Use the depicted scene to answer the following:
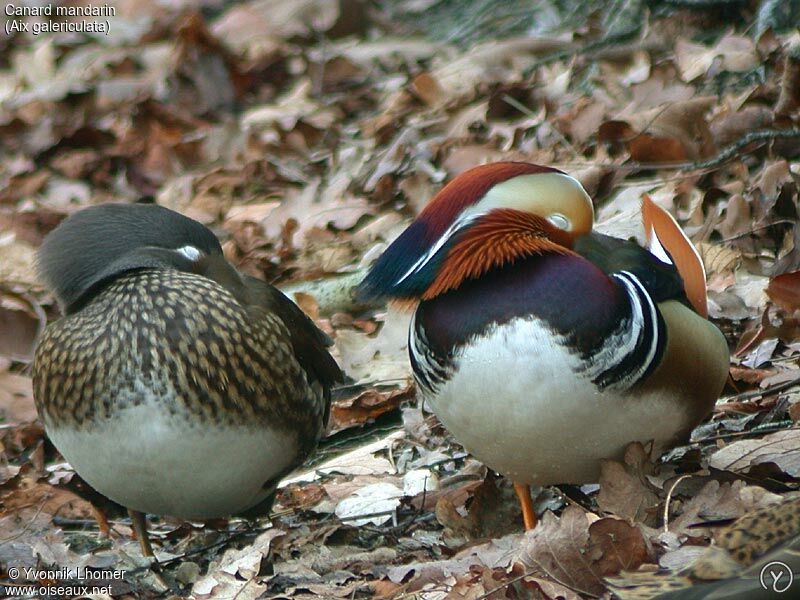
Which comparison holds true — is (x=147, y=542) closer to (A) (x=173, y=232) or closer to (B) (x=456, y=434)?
(A) (x=173, y=232)

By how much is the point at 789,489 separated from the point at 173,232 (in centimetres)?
200

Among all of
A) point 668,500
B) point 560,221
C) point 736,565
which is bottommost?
point 668,500

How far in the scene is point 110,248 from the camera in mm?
3887

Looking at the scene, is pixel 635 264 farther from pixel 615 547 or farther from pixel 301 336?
pixel 301 336

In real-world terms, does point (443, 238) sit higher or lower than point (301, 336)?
higher

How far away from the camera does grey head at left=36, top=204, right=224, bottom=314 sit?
3828 mm

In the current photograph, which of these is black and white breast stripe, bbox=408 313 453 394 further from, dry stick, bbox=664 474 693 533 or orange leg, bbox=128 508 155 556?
orange leg, bbox=128 508 155 556

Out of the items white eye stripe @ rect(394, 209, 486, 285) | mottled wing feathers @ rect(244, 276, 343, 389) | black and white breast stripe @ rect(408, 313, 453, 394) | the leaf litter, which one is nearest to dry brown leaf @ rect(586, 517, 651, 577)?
the leaf litter

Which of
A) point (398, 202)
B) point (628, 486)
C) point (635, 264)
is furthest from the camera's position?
point (398, 202)

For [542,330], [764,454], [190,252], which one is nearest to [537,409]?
[542,330]

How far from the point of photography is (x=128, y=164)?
759 cm

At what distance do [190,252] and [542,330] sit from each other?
1.45 meters

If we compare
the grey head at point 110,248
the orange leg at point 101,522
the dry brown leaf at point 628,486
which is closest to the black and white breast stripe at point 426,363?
the dry brown leaf at point 628,486

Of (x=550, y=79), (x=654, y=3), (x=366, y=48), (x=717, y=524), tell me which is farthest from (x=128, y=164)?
(x=717, y=524)
